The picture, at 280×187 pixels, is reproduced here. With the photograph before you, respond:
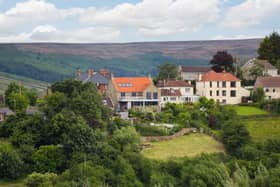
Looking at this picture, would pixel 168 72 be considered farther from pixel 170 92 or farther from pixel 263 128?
pixel 263 128

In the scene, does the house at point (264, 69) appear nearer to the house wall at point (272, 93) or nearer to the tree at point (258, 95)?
the house wall at point (272, 93)

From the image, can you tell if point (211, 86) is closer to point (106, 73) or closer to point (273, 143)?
point (106, 73)

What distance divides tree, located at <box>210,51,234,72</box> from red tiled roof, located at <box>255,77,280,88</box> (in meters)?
5.23

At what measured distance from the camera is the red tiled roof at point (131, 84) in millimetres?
49284

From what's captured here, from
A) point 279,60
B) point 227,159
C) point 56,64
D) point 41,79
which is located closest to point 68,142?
point 227,159

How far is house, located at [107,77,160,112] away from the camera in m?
48.8

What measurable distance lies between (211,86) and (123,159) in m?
21.3

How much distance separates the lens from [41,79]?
14775cm

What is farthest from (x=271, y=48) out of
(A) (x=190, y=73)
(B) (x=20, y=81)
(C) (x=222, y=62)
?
(B) (x=20, y=81)

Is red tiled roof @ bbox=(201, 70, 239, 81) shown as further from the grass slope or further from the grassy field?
the grass slope

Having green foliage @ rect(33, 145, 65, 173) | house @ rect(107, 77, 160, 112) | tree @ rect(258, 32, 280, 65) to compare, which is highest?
tree @ rect(258, 32, 280, 65)

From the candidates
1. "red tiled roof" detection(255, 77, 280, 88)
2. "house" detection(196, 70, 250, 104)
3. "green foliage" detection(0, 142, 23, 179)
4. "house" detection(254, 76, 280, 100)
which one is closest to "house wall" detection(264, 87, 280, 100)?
"house" detection(254, 76, 280, 100)

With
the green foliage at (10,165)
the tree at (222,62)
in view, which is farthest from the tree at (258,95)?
the green foliage at (10,165)

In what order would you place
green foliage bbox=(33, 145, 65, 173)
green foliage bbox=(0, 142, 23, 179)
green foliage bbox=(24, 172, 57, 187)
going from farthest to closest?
1. green foliage bbox=(33, 145, 65, 173)
2. green foliage bbox=(0, 142, 23, 179)
3. green foliage bbox=(24, 172, 57, 187)
